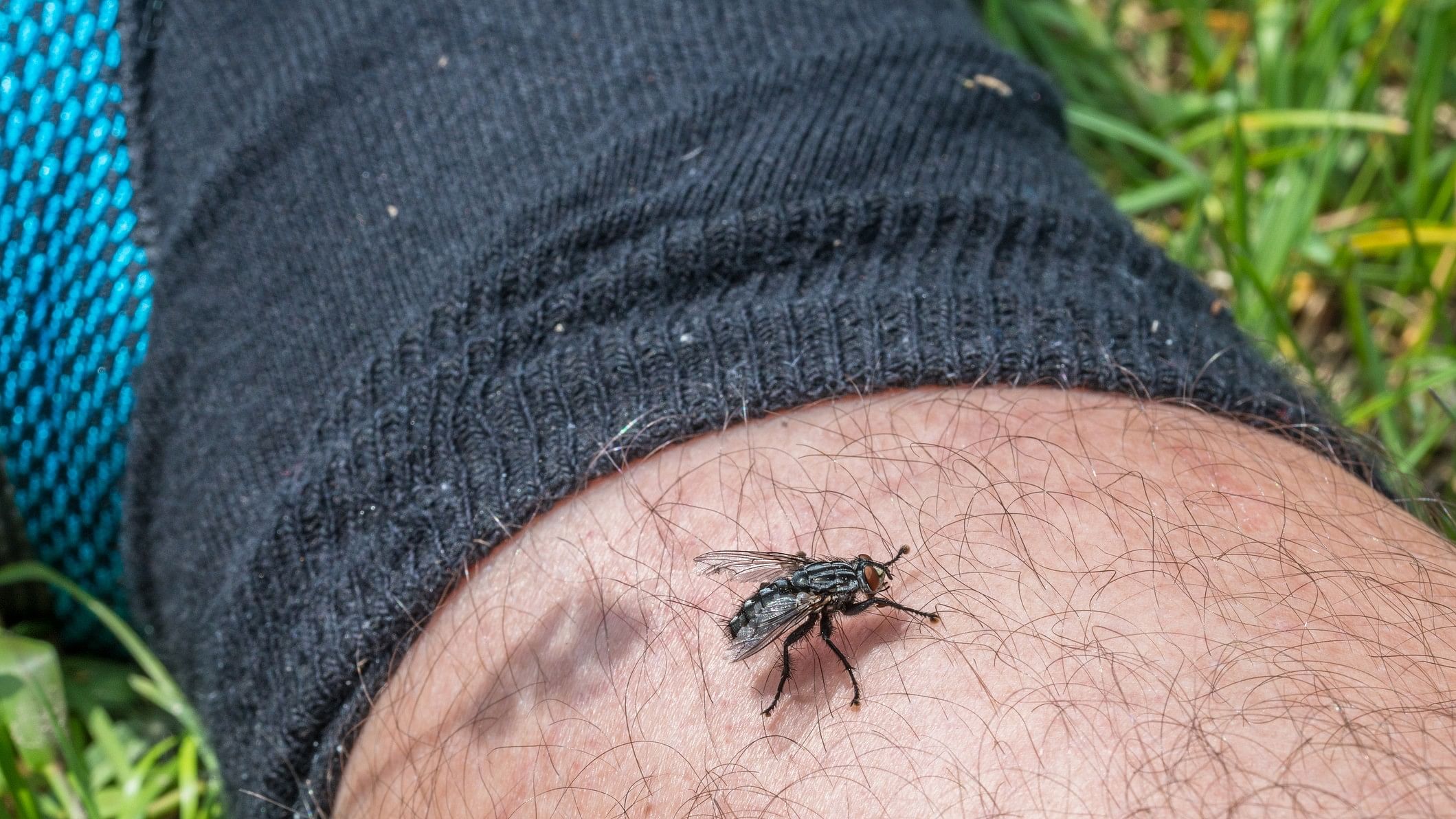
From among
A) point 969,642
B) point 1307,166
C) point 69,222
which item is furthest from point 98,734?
point 1307,166

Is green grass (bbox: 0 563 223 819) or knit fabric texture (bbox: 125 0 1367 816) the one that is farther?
green grass (bbox: 0 563 223 819)

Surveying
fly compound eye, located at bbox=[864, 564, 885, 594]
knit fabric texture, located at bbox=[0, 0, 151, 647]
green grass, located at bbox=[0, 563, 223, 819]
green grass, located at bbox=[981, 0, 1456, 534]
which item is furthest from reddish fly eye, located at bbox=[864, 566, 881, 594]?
green grass, located at bbox=[981, 0, 1456, 534]

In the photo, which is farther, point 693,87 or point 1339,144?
point 1339,144

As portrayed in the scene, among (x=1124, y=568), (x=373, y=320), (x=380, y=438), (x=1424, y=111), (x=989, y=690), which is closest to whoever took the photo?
(x=989, y=690)

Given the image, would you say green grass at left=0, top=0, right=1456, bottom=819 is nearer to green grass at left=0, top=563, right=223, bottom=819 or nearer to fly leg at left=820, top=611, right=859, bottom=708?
green grass at left=0, top=563, right=223, bottom=819

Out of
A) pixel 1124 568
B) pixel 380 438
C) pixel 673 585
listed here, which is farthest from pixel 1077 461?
pixel 380 438

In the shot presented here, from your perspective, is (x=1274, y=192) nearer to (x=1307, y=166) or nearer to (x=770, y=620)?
(x=1307, y=166)

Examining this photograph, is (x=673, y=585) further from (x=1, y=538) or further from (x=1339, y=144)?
(x=1339, y=144)
